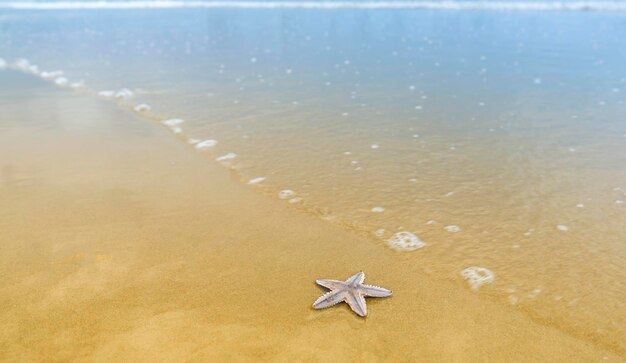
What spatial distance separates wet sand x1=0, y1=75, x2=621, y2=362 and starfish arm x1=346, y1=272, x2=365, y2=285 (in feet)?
0.64

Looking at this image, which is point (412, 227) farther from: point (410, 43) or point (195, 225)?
point (410, 43)

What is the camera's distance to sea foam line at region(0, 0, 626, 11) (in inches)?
1524

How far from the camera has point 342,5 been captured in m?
45.2

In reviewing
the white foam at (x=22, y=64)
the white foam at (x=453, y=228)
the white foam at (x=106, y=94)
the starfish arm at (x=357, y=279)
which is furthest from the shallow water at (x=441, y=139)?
the starfish arm at (x=357, y=279)

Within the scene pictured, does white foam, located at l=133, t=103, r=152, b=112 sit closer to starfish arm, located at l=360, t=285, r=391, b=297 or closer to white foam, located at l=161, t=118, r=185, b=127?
white foam, located at l=161, t=118, r=185, b=127

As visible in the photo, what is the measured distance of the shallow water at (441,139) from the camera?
470 cm

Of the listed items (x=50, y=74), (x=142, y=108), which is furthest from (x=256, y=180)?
(x=50, y=74)

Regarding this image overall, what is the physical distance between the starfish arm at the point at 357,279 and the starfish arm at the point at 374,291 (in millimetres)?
85

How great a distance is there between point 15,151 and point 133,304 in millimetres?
4864

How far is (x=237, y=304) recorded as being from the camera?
4.10 meters

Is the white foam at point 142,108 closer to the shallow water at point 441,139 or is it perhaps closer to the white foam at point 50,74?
the shallow water at point 441,139

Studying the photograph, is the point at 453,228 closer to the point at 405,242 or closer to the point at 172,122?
the point at 405,242

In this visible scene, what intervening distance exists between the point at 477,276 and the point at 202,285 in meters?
2.60

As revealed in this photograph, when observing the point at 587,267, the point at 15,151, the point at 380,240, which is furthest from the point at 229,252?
the point at 15,151
